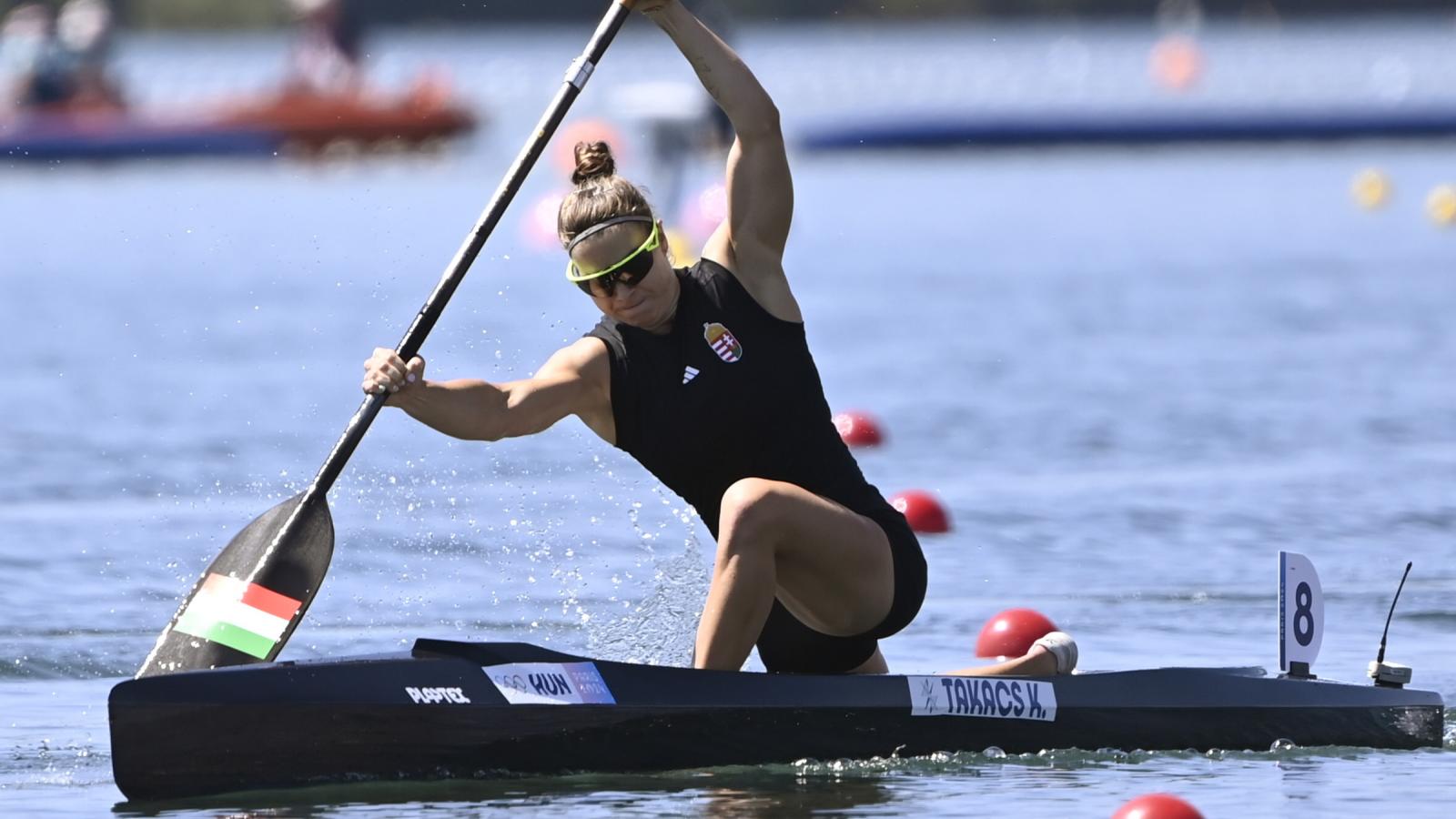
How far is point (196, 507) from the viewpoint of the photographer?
10.9 m

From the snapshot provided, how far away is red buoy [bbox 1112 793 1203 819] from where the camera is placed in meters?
5.34

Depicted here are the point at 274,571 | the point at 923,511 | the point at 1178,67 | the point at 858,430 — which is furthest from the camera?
the point at 1178,67

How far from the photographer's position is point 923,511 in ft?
33.6

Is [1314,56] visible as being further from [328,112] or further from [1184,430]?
[1184,430]

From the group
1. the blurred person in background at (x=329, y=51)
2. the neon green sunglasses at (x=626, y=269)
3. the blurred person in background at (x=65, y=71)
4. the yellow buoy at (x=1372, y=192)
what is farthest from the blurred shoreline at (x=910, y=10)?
the neon green sunglasses at (x=626, y=269)

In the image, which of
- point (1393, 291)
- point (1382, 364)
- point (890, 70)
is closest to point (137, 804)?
point (1382, 364)

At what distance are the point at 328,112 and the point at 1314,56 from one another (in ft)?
74.5

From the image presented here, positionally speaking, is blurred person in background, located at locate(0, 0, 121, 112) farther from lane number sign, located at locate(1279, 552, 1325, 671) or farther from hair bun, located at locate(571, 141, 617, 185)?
lane number sign, located at locate(1279, 552, 1325, 671)

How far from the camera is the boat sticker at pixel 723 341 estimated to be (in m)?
6.22

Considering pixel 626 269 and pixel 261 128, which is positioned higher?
pixel 626 269

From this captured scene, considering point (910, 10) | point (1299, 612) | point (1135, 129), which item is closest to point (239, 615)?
point (1299, 612)

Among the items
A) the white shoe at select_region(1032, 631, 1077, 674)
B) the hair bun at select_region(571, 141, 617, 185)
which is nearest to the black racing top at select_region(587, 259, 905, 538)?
the hair bun at select_region(571, 141, 617, 185)

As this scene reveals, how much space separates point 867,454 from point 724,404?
6333 millimetres

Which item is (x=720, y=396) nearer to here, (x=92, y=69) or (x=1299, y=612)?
(x=1299, y=612)
